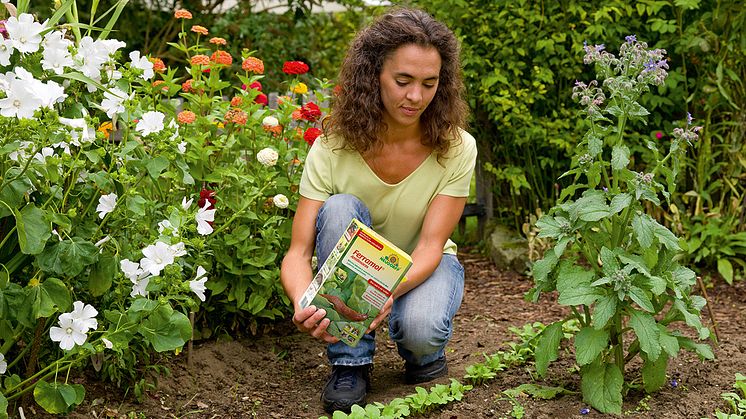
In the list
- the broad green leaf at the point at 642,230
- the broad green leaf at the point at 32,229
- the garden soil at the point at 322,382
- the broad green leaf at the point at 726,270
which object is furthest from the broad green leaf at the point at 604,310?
the broad green leaf at the point at 726,270

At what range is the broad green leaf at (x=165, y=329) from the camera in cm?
225

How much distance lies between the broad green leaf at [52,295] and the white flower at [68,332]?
4 cm

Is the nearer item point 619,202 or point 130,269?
point 130,269

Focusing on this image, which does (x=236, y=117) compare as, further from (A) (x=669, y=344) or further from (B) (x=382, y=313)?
(A) (x=669, y=344)

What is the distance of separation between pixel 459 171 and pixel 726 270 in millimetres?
1827

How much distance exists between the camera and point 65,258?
2.18 metres

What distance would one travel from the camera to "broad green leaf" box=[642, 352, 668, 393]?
2562 millimetres

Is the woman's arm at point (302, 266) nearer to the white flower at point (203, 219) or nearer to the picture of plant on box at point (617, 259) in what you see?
the white flower at point (203, 219)

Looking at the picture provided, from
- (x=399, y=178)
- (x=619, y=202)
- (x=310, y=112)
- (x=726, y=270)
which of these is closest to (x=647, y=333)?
(x=619, y=202)

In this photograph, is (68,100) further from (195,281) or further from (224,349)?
(224,349)

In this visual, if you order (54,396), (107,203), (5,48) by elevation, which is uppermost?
(5,48)

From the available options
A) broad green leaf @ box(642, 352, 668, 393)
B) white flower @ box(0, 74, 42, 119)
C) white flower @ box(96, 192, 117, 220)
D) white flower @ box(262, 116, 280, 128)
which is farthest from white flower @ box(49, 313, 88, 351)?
broad green leaf @ box(642, 352, 668, 393)

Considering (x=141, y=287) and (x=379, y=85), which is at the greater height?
(x=379, y=85)

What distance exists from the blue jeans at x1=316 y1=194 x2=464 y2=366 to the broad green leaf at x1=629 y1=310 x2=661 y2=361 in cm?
61
